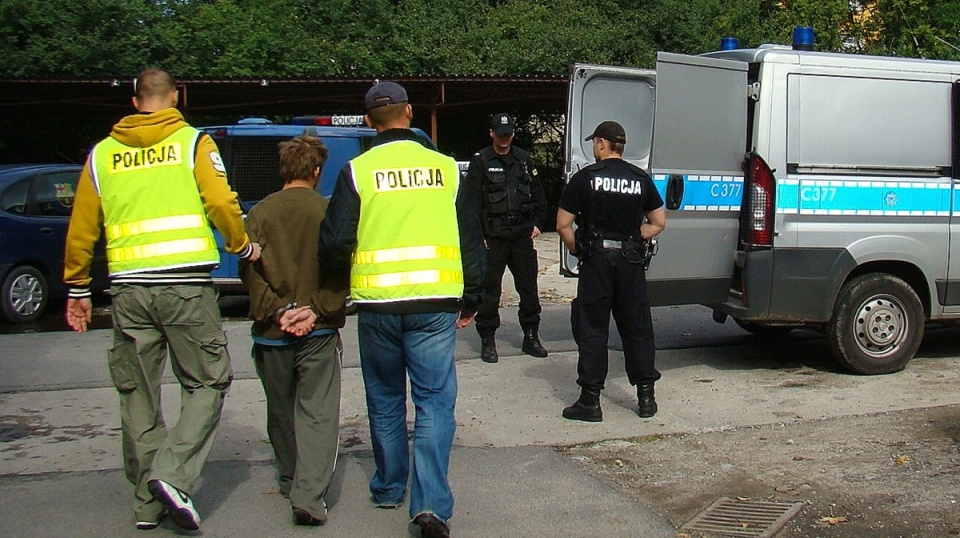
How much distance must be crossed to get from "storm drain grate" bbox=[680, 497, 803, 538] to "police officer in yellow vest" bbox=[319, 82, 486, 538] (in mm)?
1182

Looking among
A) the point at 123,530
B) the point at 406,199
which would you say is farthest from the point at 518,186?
the point at 123,530

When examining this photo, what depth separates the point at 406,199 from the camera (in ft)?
14.9

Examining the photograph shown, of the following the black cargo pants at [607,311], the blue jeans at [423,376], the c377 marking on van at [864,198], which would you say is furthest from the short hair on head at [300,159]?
the c377 marking on van at [864,198]

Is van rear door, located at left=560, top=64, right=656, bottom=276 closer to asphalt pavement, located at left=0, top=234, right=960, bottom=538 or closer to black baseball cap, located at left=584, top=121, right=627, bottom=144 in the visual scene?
asphalt pavement, located at left=0, top=234, right=960, bottom=538

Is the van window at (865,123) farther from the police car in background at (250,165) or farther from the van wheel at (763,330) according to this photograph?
the police car in background at (250,165)

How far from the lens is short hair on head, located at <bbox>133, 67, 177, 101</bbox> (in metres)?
4.63

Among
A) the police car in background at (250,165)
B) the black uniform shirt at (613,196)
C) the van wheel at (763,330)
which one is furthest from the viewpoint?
the police car in background at (250,165)

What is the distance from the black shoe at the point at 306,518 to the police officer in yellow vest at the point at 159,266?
17.1 inches

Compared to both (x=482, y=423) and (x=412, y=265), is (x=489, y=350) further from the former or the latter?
(x=412, y=265)

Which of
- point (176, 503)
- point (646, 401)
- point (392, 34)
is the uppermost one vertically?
point (392, 34)

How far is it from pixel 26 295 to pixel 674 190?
704 centimetres

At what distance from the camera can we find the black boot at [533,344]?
873 cm

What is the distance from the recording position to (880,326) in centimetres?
787

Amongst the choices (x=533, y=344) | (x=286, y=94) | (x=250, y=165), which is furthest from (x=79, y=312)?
(x=286, y=94)
